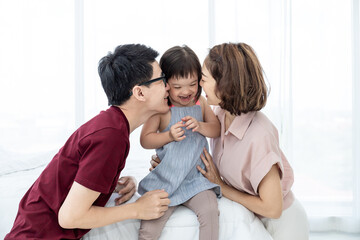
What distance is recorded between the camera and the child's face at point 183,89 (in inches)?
68.3

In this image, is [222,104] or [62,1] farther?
[62,1]

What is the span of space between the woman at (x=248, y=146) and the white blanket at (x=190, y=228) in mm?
70

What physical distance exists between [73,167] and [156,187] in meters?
0.44

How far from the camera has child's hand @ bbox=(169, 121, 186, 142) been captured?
63.9 inches

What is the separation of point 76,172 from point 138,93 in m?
0.42

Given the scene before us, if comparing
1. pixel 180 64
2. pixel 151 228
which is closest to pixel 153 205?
pixel 151 228

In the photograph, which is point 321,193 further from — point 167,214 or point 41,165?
point 41,165

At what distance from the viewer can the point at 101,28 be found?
3.49 metres

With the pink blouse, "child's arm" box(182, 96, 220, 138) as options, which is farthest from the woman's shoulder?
"child's arm" box(182, 96, 220, 138)

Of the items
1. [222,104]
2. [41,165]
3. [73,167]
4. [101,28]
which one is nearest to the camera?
[73,167]

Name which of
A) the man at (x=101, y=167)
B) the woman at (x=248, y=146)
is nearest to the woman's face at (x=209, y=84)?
the woman at (x=248, y=146)

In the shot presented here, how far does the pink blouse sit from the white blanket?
0.44ft

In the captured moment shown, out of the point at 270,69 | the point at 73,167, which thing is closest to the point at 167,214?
the point at 73,167

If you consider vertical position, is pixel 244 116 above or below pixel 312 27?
below
